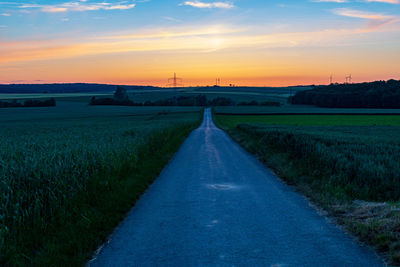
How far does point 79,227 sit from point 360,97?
124 m

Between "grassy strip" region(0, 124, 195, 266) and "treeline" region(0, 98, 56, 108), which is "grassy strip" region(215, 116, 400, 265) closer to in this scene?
"grassy strip" region(0, 124, 195, 266)

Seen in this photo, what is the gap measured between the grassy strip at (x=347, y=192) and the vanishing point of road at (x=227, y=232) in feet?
1.26

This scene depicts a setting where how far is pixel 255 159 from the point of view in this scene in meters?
18.7

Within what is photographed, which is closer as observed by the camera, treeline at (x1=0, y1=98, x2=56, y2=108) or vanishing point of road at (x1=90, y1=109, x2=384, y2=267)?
vanishing point of road at (x1=90, y1=109, x2=384, y2=267)

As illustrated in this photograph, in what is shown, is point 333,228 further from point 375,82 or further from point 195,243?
point 375,82

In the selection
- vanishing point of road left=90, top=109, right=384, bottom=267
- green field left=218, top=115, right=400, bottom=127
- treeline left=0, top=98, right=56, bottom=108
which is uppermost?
treeline left=0, top=98, right=56, bottom=108

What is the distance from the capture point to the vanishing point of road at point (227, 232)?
5746 millimetres

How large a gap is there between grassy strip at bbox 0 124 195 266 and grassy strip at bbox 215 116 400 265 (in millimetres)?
5121

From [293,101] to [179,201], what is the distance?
146631 millimetres

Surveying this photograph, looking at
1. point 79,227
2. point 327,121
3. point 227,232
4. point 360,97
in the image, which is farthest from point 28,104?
point 227,232

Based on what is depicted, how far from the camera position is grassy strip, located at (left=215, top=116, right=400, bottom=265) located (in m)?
6.67

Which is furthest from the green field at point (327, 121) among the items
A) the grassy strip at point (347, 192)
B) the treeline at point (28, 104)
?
the treeline at point (28, 104)

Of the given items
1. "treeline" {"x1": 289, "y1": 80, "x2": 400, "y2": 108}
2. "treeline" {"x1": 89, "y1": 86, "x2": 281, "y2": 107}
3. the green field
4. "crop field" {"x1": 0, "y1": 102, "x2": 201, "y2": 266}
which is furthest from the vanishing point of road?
"treeline" {"x1": 89, "y1": 86, "x2": 281, "y2": 107}

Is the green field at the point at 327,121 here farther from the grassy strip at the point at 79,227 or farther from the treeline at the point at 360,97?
the grassy strip at the point at 79,227
